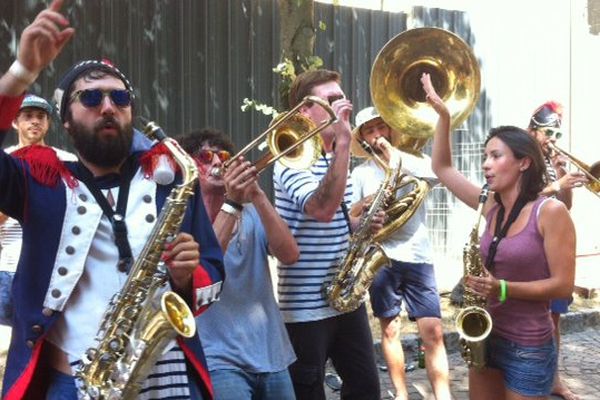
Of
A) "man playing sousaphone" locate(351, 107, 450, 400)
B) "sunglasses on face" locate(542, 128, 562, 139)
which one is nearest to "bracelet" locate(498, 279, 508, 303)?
"man playing sousaphone" locate(351, 107, 450, 400)

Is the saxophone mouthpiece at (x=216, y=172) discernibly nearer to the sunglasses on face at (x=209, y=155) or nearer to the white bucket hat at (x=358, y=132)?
the sunglasses on face at (x=209, y=155)

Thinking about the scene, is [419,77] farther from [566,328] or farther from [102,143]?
[566,328]

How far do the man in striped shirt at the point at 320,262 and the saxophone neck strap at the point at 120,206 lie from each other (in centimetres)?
124

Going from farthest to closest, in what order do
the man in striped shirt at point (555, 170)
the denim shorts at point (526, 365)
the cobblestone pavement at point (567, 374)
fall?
the cobblestone pavement at point (567, 374) → the man in striped shirt at point (555, 170) → the denim shorts at point (526, 365)

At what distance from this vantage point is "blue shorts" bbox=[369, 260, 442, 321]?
5559mm

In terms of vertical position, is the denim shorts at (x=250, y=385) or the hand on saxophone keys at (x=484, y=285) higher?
the hand on saxophone keys at (x=484, y=285)

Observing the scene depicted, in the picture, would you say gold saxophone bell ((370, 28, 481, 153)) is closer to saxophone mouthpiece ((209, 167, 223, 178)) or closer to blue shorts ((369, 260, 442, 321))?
blue shorts ((369, 260, 442, 321))

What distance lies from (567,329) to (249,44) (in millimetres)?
4272

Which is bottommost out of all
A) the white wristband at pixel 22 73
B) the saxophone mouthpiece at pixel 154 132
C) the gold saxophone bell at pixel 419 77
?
the saxophone mouthpiece at pixel 154 132

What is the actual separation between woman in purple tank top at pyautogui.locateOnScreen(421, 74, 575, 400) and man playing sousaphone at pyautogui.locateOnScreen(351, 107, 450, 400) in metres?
1.35

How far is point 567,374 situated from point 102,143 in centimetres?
502

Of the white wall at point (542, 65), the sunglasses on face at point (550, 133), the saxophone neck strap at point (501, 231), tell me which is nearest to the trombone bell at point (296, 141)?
the saxophone neck strap at point (501, 231)

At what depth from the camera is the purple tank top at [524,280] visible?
12.8 feet

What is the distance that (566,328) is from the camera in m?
8.35
